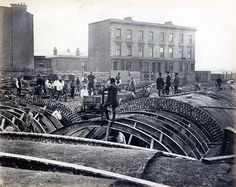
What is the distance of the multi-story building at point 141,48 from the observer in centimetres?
2755

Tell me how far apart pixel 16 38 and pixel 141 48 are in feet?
44.8

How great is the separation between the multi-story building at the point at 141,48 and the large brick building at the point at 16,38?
733 cm

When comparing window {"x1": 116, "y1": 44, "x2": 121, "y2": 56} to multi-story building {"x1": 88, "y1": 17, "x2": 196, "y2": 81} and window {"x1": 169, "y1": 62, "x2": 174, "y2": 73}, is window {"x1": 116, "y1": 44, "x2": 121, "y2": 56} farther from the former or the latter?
window {"x1": 169, "y1": 62, "x2": 174, "y2": 73}

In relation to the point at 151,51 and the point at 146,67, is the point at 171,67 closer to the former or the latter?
the point at 151,51

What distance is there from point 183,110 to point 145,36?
76.9ft

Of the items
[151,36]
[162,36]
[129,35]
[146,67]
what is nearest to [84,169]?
[129,35]

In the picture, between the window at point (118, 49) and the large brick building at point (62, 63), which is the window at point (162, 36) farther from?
the large brick building at point (62, 63)

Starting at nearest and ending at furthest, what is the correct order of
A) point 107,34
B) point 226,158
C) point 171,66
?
point 226,158 → point 107,34 → point 171,66

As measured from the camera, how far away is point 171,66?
3156 cm

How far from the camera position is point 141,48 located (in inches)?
1175

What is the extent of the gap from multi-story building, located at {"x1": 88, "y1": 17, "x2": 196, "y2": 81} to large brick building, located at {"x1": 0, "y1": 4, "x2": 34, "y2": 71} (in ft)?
24.1

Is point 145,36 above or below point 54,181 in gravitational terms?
above

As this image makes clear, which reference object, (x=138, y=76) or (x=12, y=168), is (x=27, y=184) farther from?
(x=138, y=76)

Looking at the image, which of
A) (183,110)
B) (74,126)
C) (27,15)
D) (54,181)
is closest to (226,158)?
(54,181)
